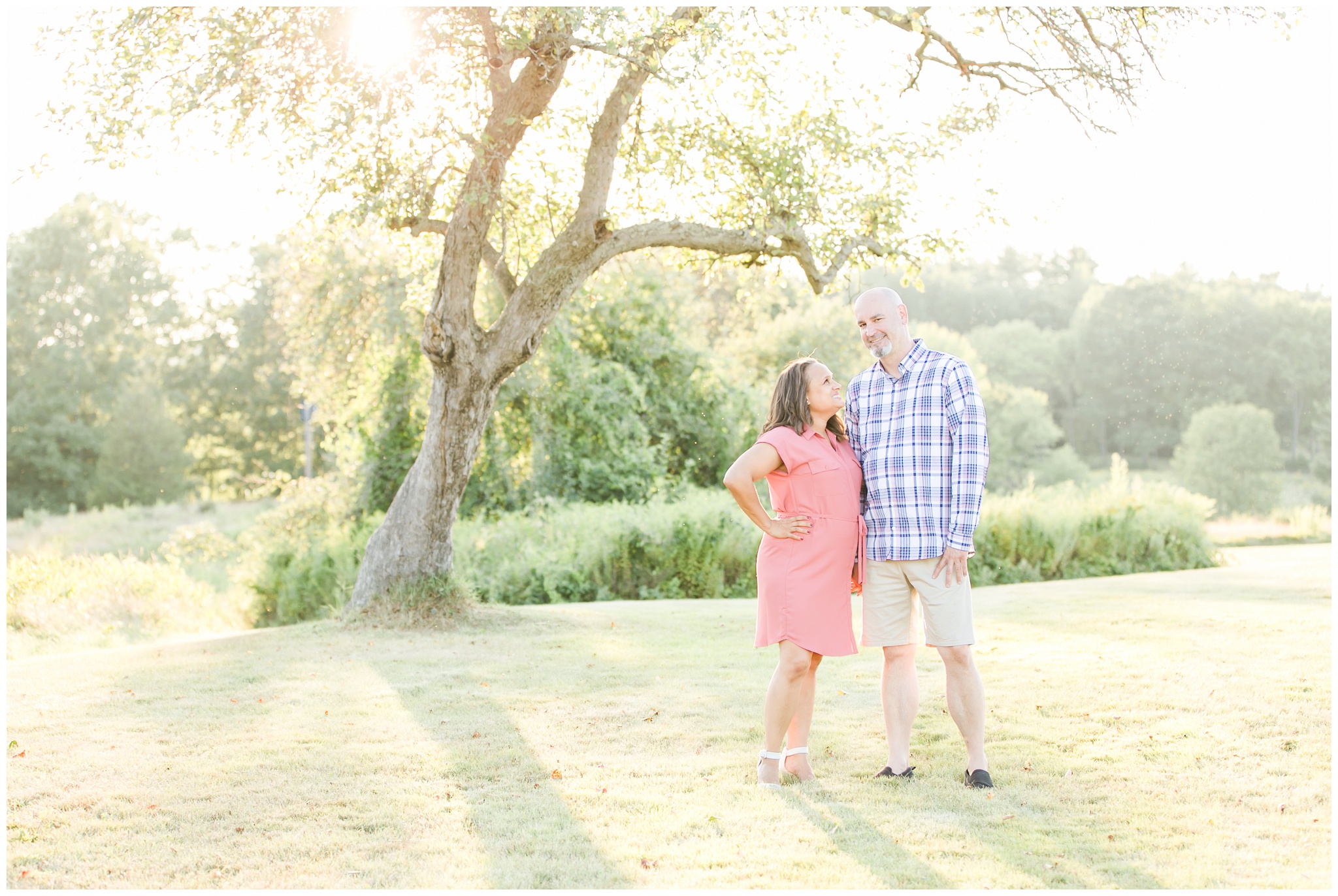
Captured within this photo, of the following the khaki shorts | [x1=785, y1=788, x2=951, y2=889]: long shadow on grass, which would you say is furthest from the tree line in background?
[x1=785, y1=788, x2=951, y2=889]: long shadow on grass

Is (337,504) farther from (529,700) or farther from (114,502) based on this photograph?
(114,502)

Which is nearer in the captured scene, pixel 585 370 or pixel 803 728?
pixel 803 728

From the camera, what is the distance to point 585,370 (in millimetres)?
16281

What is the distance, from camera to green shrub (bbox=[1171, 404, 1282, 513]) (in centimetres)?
3544

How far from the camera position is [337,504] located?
54.0 feet

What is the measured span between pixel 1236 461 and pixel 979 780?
36253mm

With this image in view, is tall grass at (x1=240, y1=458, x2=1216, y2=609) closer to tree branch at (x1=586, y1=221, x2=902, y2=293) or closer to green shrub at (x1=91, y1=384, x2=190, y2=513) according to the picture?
tree branch at (x1=586, y1=221, x2=902, y2=293)

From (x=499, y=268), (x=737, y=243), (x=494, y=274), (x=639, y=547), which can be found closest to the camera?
(x=737, y=243)

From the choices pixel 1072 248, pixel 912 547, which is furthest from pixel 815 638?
pixel 1072 248

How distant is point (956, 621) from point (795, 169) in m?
4.87

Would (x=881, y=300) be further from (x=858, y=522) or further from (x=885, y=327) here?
(x=858, y=522)

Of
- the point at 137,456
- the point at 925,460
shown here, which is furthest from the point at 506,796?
the point at 137,456

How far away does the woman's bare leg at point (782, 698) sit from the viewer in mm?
4305

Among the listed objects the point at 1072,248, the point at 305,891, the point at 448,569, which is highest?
the point at 1072,248
